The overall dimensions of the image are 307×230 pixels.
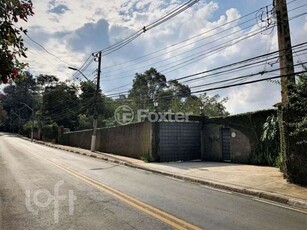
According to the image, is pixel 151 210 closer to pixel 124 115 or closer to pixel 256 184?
pixel 256 184

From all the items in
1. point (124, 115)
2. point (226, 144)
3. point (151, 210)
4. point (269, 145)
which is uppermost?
point (124, 115)

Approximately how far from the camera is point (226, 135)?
20938 millimetres

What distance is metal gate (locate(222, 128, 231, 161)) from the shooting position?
20797 mm

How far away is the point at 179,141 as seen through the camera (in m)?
22.8

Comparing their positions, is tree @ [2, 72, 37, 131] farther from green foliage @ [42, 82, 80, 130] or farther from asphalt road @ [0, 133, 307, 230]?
asphalt road @ [0, 133, 307, 230]

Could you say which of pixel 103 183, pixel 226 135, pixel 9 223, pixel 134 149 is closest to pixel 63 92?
pixel 134 149

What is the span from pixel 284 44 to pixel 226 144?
9047 mm

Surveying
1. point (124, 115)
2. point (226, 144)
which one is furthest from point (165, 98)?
point (226, 144)

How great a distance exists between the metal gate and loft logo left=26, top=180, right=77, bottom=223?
12.7m

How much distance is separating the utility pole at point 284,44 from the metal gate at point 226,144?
7963mm

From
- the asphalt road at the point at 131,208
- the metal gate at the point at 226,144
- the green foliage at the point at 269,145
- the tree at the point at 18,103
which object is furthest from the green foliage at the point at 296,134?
the tree at the point at 18,103

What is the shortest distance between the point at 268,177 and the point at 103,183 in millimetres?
6357

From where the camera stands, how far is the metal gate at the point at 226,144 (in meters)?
20.8

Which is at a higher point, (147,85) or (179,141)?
(147,85)
